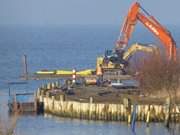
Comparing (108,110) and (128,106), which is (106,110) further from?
(128,106)

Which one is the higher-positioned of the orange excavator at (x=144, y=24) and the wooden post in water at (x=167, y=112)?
the orange excavator at (x=144, y=24)

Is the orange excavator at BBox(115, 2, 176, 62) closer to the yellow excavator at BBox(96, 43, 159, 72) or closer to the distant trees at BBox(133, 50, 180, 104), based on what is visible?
the yellow excavator at BBox(96, 43, 159, 72)

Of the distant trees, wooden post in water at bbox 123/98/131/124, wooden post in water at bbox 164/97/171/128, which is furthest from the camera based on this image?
the distant trees

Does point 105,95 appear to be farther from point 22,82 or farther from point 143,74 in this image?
point 22,82

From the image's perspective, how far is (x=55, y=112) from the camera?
64.2 meters

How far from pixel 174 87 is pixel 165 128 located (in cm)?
546

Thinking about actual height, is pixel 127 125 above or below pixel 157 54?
below

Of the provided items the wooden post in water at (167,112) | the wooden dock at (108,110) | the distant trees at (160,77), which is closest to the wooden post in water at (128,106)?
the wooden dock at (108,110)

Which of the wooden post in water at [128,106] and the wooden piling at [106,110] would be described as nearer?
the wooden piling at [106,110]

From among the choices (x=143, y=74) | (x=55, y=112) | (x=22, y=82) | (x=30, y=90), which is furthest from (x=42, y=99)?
(x=22, y=82)

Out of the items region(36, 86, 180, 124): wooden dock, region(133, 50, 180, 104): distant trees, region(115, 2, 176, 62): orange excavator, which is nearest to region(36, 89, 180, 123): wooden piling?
region(36, 86, 180, 124): wooden dock

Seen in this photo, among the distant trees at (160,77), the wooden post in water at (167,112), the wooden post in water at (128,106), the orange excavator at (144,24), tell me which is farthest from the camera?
the orange excavator at (144,24)

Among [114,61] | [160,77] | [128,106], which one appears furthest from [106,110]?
[114,61]

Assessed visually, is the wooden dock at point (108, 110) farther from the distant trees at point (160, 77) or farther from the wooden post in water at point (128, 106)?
the distant trees at point (160, 77)
